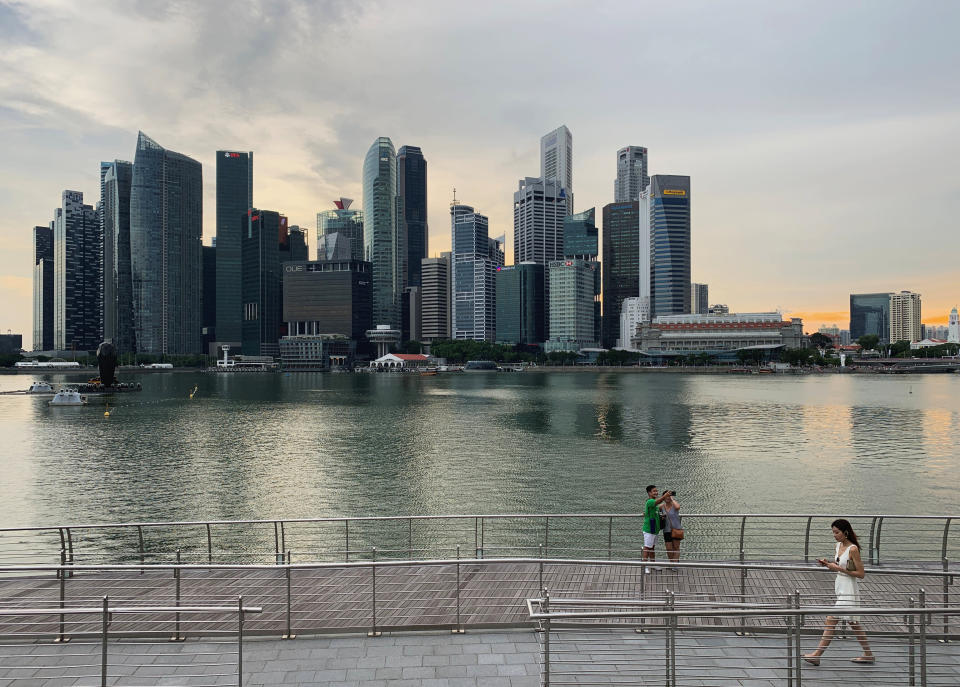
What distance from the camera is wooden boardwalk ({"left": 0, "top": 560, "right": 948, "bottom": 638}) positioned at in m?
12.1

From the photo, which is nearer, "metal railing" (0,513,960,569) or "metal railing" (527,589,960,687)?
"metal railing" (527,589,960,687)

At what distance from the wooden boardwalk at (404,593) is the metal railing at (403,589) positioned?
24 mm

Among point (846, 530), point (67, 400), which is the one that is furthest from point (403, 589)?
point (67, 400)

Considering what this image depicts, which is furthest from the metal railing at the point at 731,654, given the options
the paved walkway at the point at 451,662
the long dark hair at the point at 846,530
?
the long dark hair at the point at 846,530

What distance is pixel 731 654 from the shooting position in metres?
10.6

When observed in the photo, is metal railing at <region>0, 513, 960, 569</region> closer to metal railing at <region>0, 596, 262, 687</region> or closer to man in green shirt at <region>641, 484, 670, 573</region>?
man in green shirt at <region>641, 484, 670, 573</region>

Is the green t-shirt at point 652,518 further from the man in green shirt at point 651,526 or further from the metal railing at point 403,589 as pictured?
the metal railing at point 403,589

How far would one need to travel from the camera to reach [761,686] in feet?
31.4

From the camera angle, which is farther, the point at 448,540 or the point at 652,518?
the point at 448,540

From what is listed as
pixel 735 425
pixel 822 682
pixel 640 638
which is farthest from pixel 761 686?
pixel 735 425

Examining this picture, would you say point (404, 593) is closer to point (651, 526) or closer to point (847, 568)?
point (651, 526)

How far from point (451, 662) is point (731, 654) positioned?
4.88 metres

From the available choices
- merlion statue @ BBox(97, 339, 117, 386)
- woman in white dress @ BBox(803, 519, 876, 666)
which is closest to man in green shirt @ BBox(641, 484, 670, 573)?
woman in white dress @ BBox(803, 519, 876, 666)

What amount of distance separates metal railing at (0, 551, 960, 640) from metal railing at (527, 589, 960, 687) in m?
1.09
